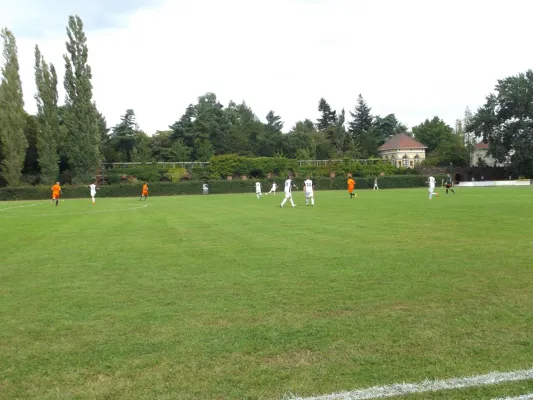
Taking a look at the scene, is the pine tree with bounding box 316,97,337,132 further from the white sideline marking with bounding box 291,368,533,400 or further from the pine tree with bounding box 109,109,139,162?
the white sideline marking with bounding box 291,368,533,400

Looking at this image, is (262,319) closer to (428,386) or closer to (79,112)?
(428,386)

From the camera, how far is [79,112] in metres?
62.1

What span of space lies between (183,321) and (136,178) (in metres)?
68.1

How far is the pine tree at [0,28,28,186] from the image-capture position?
190ft

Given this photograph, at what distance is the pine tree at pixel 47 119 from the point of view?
60.8 meters

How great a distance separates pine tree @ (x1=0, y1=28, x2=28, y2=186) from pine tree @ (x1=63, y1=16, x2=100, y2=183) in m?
5.74

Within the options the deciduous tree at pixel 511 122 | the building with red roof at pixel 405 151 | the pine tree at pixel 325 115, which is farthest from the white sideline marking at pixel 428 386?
the pine tree at pixel 325 115

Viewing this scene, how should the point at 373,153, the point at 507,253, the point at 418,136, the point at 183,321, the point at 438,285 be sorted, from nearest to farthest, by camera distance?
the point at 183,321 → the point at 438,285 → the point at 507,253 → the point at 373,153 → the point at 418,136

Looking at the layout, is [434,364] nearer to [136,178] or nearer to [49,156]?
[49,156]

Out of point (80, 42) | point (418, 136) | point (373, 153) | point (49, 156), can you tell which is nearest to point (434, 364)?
point (49, 156)

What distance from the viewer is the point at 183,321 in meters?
5.71

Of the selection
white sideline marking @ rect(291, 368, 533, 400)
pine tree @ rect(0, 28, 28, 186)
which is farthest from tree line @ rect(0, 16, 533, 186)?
white sideline marking @ rect(291, 368, 533, 400)

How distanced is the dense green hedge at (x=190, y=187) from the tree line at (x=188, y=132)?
5859mm

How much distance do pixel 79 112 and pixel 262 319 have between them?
62785 millimetres
